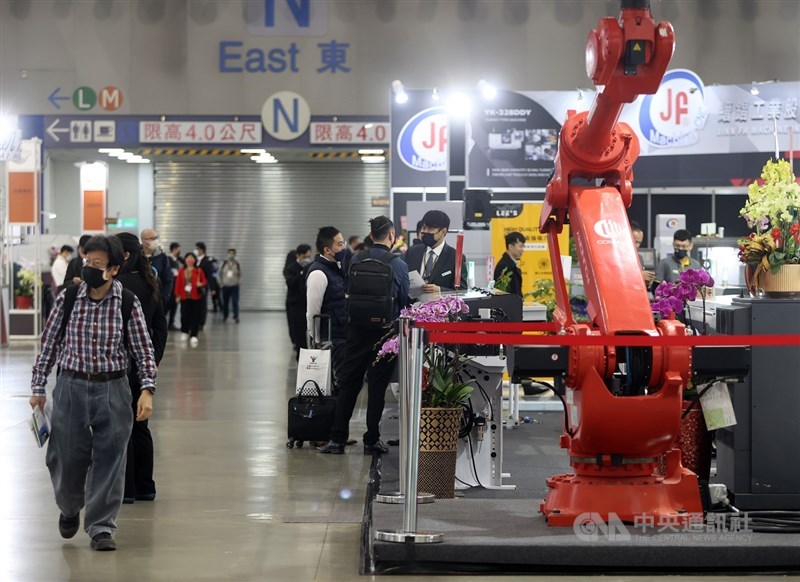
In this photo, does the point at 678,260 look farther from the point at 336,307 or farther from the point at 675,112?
the point at 336,307

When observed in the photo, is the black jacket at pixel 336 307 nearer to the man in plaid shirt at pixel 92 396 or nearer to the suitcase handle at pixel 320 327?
the suitcase handle at pixel 320 327

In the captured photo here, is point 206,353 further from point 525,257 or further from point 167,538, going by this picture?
point 167,538

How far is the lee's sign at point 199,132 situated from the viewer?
80.1ft

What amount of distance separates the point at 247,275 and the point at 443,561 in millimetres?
24667

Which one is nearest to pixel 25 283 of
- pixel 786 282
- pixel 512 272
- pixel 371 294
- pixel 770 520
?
pixel 512 272

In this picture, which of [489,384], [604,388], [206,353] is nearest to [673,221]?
[206,353]

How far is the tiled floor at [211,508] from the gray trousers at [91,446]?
23cm

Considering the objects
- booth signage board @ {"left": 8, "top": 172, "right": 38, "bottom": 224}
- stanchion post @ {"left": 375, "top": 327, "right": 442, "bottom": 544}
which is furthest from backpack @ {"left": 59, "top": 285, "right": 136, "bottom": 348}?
booth signage board @ {"left": 8, "top": 172, "right": 38, "bottom": 224}

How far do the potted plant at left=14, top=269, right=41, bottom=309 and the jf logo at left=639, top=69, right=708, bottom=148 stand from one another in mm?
10325

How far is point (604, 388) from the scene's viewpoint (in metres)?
5.75

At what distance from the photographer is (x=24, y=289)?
67.4 feet

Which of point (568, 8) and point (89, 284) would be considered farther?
point (568, 8)

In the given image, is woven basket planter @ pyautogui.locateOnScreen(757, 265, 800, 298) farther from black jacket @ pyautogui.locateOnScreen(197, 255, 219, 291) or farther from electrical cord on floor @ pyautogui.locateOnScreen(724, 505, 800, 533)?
black jacket @ pyautogui.locateOnScreen(197, 255, 219, 291)

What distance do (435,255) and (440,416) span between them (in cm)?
316
